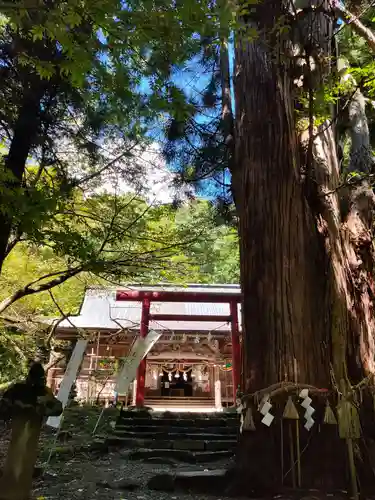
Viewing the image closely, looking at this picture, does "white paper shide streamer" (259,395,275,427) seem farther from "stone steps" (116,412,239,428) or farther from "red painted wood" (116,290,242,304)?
"red painted wood" (116,290,242,304)

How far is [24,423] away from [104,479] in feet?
4.99

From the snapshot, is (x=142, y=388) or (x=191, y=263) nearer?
(x=191, y=263)

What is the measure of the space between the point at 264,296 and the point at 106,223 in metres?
2.00

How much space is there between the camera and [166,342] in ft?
39.2

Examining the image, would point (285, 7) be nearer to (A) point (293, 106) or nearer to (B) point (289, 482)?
(A) point (293, 106)

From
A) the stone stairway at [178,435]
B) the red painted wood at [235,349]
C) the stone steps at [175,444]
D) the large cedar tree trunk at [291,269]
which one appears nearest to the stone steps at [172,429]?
the stone stairway at [178,435]

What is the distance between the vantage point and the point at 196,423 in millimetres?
6898

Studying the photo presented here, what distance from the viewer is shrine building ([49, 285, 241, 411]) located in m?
9.41

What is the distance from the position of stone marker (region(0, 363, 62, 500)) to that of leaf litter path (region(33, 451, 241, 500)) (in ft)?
1.72

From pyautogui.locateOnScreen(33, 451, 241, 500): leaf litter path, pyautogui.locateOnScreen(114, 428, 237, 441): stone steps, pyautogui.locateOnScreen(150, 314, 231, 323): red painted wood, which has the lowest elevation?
pyautogui.locateOnScreen(33, 451, 241, 500): leaf litter path

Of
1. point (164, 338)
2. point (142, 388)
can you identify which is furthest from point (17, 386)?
point (164, 338)

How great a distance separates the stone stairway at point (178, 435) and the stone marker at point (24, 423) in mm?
2662

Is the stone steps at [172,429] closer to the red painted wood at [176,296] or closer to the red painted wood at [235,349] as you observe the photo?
the red painted wood at [235,349]

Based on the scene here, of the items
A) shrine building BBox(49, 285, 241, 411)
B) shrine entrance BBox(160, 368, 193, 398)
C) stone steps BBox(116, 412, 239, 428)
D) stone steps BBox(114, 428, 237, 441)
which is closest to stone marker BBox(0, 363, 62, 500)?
stone steps BBox(114, 428, 237, 441)
